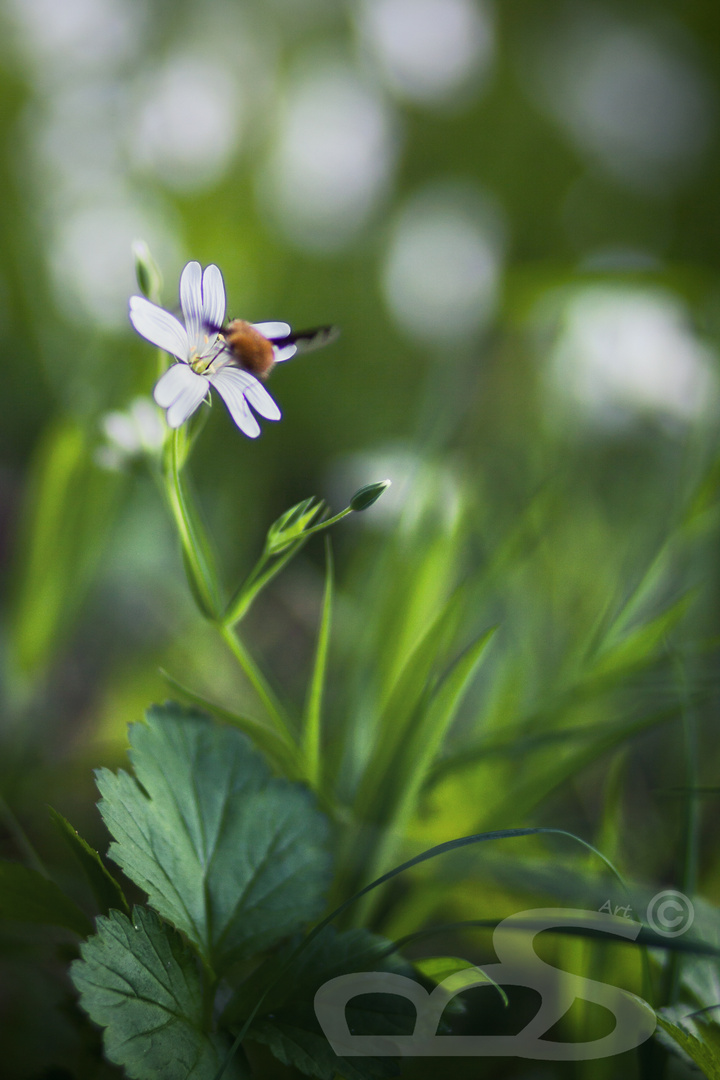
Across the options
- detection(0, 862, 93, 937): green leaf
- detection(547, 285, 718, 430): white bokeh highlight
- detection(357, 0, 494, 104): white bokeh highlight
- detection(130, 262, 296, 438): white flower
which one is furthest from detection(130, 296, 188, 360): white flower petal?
detection(357, 0, 494, 104): white bokeh highlight

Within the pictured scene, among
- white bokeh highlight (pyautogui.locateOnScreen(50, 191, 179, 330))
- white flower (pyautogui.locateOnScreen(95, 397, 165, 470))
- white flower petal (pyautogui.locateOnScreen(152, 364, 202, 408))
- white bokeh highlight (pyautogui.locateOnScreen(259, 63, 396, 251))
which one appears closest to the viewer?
white flower petal (pyautogui.locateOnScreen(152, 364, 202, 408))

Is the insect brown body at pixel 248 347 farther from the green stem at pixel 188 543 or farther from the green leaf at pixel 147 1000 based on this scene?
the green leaf at pixel 147 1000

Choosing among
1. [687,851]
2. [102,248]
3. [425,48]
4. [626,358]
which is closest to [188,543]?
[687,851]

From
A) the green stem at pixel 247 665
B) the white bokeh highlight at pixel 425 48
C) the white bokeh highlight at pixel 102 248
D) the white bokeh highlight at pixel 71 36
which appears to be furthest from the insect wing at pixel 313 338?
the white bokeh highlight at pixel 425 48

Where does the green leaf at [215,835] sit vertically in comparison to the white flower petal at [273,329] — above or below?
below

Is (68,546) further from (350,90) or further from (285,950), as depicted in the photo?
(350,90)

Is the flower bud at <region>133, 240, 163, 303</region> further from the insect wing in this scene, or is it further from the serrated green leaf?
the serrated green leaf

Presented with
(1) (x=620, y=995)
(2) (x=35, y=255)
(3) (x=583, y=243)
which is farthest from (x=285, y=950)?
(3) (x=583, y=243)
